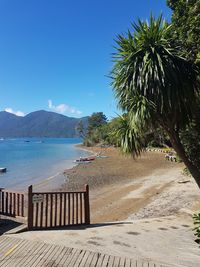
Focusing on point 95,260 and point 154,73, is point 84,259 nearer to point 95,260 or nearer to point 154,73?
point 95,260

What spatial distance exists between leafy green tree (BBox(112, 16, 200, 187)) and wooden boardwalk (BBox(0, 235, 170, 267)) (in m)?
3.09

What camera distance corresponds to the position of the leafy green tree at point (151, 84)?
695 cm

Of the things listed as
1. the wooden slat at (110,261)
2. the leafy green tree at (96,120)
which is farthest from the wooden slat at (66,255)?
the leafy green tree at (96,120)

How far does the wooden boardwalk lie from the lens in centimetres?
500

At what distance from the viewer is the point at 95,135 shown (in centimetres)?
10719

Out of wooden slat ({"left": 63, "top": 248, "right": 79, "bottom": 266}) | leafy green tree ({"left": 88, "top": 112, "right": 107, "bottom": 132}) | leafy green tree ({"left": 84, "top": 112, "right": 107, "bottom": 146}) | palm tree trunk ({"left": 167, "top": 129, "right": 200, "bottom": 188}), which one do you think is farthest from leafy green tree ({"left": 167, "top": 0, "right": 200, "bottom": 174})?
leafy green tree ({"left": 88, "top": 112, "right": 107, "bottom": 132})

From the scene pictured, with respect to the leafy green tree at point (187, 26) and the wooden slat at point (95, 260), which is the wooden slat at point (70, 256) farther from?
the leafy green tree at point (187, 26)

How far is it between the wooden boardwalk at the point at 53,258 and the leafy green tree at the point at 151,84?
3090mm

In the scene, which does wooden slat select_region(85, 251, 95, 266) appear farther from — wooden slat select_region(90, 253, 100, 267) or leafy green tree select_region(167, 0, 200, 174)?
leafy green tree select_region(167, 0, 200, 174)

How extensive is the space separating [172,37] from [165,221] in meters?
5.76

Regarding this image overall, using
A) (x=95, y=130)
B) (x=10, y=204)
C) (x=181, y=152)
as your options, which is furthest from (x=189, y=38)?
(x=95, y=130)

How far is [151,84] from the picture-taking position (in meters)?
6.98

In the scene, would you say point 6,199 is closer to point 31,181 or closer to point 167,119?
point 167,119

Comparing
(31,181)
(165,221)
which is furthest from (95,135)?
(165,221)
